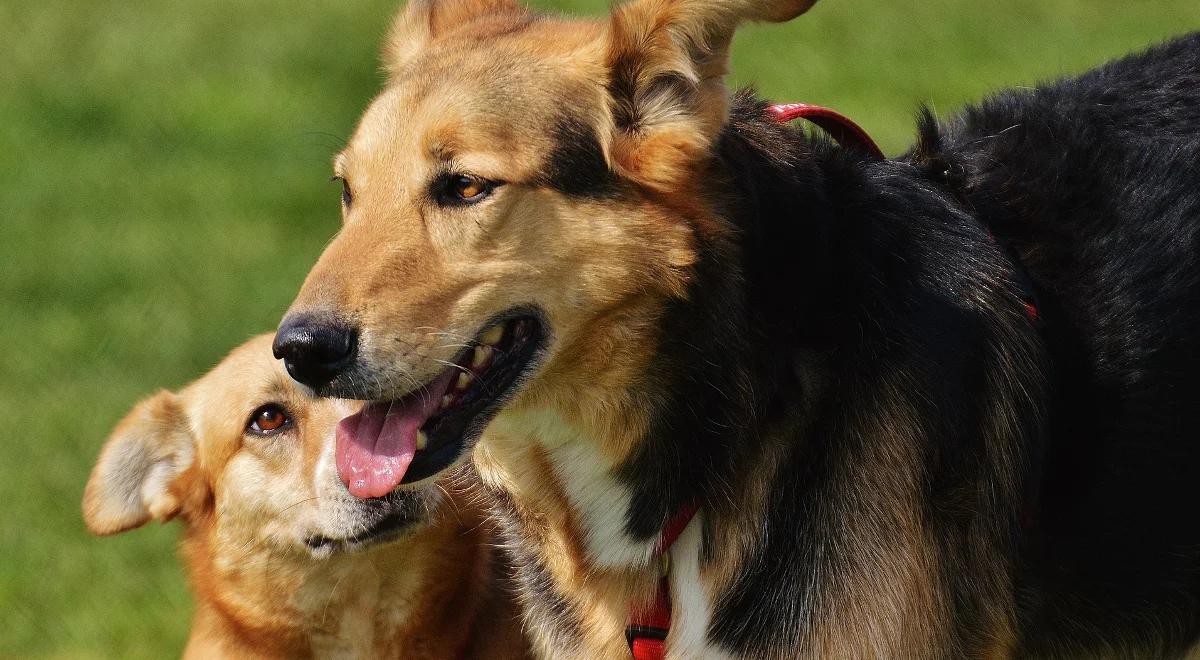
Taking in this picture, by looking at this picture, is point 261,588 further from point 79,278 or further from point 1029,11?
point 1029,11

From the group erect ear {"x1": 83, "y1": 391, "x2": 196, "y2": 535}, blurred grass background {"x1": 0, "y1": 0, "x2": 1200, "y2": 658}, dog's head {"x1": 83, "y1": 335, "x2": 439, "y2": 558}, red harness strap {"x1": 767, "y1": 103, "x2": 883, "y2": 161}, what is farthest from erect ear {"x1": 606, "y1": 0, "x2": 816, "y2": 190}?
blurred grass background {"x1": 0, "y1": 0, "x2": 1200, "y2": 658}

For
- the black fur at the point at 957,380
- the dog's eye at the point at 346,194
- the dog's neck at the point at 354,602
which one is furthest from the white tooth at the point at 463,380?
the dog's neck at the point at 354,602

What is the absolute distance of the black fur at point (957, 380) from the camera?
3.43 metres

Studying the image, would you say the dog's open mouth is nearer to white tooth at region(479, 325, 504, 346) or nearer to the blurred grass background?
white tooth at region(479, 325, 504, 346)

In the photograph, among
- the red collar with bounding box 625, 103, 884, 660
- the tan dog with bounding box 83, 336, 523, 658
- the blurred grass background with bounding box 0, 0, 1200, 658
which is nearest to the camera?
the red collar with bounding box 625, 103, 884, 660

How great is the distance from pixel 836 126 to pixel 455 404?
4.47 feet

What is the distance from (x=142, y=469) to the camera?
4.89 m

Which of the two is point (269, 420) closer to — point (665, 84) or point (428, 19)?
point (428, 19)

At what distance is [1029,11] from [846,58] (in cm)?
210

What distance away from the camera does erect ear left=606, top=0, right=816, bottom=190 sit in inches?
130

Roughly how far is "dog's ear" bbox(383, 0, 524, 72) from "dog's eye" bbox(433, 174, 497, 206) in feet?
2.25

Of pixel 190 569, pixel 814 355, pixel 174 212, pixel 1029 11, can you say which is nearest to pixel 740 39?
pixel 1029 11

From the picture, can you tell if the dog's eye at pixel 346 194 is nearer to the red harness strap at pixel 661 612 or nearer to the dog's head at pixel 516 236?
the dog's head at pixel 516 236

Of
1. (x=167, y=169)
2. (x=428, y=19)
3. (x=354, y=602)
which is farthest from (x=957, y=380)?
(x=167, y=169)
